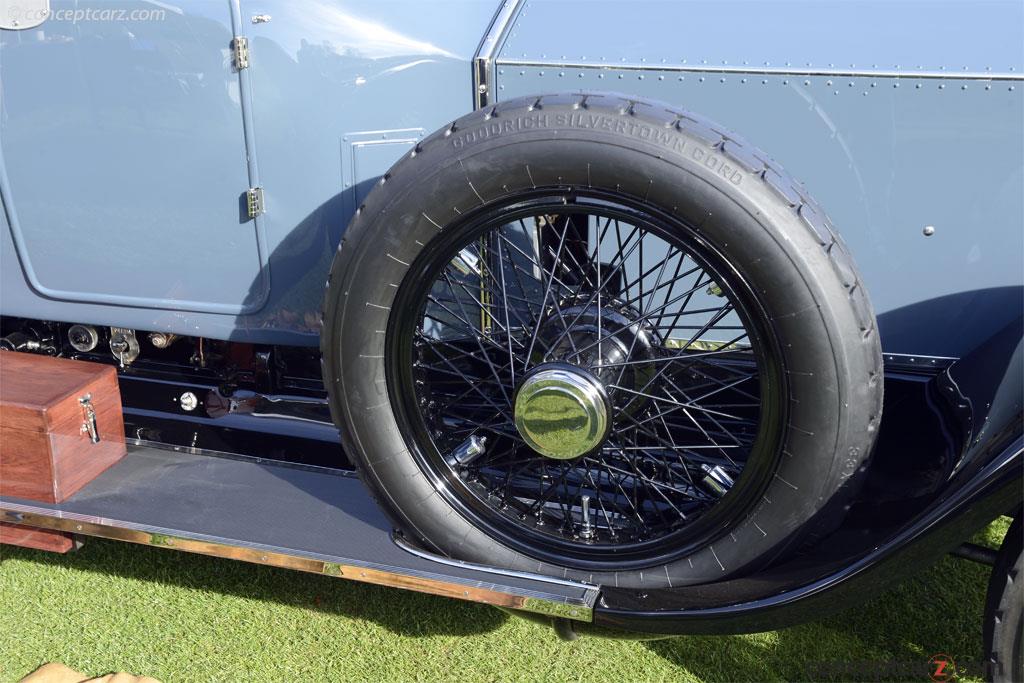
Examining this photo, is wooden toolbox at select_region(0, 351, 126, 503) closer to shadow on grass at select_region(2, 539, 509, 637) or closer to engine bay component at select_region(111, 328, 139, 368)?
engine bay component at select_region(111, 328, 139, 368)

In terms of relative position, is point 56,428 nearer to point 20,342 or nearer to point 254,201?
point 20,342

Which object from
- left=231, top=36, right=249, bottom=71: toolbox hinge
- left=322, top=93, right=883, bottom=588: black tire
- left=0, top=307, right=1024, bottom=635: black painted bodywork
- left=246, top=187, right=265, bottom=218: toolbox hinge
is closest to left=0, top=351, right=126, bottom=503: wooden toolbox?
left=0, top=307, right=1024, bottom=635: black painted bodywork

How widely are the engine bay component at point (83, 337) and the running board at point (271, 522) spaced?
0.37m

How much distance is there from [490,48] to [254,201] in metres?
0.69

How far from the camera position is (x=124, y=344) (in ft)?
8.80

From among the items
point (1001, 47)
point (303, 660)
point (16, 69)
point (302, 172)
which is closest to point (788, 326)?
point (1001, 47)

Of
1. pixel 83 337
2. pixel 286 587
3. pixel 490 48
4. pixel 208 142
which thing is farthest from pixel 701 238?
pixel 83 337

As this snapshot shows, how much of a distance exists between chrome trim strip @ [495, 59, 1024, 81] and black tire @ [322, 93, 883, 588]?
0.34 meters

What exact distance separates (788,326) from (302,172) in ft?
4.04

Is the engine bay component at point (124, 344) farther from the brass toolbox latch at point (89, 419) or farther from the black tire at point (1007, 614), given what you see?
the black tire at point (1007, 614)

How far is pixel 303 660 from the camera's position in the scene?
2.32 metres

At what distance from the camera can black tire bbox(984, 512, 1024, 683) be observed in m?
1.71

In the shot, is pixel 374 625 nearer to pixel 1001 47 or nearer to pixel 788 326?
pixel 788 326

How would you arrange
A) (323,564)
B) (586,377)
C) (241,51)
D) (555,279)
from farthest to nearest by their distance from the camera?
(241,51), (555,279), (323,564), (586,377)
